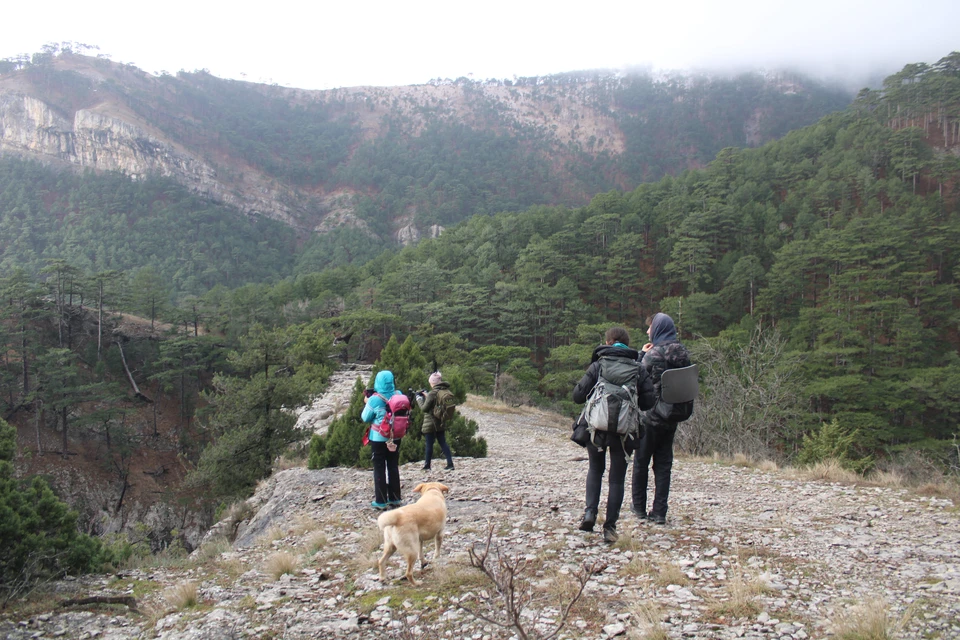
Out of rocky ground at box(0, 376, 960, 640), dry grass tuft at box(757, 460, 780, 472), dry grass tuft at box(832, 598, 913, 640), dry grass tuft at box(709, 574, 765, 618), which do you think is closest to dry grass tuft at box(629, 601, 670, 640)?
rocky ground at box(0, 376, 960, 640)

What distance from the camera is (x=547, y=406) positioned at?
100 feet

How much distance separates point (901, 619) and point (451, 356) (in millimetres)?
27546

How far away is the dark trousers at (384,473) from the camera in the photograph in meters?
5.88

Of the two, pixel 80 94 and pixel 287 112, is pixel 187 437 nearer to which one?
pixel 80 94

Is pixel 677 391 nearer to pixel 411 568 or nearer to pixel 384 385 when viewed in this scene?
pixel 411 568

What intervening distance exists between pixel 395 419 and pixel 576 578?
2.78 meters

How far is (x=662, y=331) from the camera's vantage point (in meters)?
4.84

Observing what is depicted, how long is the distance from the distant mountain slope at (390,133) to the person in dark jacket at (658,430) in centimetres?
11397

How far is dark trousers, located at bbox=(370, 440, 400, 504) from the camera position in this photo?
588cm

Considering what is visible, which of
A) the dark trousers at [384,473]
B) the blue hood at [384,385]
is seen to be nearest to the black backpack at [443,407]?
the dark trousers at [384,473]

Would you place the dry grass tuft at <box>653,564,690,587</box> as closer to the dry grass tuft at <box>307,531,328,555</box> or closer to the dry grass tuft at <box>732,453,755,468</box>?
the dry grass tuft at <box>307,531,328,555</box>

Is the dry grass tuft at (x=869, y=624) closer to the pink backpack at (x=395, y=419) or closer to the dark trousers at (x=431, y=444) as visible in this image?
the pink backpack at (x=395, y=419)

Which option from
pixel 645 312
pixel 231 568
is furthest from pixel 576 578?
pixel 645 312

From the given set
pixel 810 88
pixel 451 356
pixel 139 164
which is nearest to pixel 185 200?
pixel 139 164
